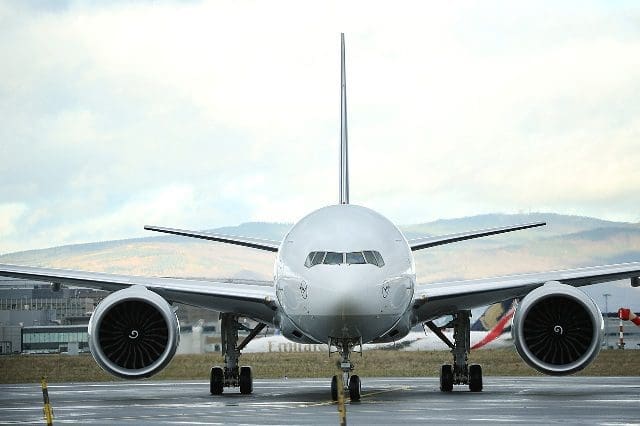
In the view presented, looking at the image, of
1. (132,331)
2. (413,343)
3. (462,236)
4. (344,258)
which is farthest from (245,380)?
(413,343)

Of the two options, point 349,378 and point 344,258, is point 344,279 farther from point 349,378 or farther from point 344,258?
point 349,378

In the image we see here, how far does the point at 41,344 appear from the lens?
7762 centimetres

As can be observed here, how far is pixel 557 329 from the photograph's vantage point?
24438 mm

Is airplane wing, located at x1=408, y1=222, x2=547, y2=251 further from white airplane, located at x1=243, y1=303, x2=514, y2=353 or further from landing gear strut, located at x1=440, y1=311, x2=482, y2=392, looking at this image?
white airplane, located at x1=243, y1=303, x2=514, y2=353

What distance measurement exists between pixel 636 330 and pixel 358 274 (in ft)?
224

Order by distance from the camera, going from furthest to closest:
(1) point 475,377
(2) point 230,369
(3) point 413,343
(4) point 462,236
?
(3) point 413,343 < (2) point 230,369 < (1) point 475,377 < (4) point 462,236

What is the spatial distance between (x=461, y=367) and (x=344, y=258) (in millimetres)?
6437

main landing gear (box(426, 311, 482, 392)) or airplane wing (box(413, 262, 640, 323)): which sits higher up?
airplane wing (box(413, 262, 640, 323))

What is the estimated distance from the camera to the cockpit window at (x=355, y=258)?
22.8m

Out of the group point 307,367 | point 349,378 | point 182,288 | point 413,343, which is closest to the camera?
point 349,378

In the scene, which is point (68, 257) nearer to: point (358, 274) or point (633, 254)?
point (633, 254)

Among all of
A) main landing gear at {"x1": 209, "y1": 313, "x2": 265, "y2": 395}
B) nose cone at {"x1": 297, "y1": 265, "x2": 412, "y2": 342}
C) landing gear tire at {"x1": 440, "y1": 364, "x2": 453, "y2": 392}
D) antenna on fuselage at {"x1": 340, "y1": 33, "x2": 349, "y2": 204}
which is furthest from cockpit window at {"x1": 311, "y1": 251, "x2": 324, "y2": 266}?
antenna on fuselage at {"x1": 340, "y1": 33, "x2": 349, "y2": 204}

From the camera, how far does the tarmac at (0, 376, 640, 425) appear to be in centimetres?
1928

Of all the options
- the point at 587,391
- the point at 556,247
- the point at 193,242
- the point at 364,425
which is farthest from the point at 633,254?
the point at 364,425
